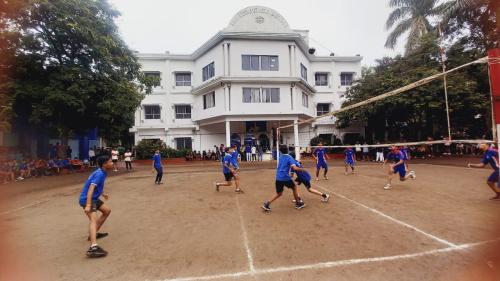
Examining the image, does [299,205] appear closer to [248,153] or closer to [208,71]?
[248,153]

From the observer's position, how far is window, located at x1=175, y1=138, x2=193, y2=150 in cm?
2908

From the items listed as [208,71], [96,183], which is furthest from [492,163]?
[208,71]

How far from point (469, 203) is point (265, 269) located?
6.95m

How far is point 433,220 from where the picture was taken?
654 centimetres

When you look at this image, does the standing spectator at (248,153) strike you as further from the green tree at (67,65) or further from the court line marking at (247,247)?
the court line marking at (247,247)

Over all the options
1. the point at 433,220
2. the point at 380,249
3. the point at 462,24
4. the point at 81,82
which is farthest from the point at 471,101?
the point at 81,82

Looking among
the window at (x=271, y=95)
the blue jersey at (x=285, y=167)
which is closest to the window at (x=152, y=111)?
the window at (x=271, y=95)

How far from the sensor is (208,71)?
27.4 metres

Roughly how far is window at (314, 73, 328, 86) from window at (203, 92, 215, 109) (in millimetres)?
12269

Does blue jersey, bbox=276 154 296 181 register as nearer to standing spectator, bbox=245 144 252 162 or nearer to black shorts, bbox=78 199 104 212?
black shorts, bbox=78 199 104 212

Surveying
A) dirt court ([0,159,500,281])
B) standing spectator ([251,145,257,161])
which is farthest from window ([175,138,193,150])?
dirt court ([0,159,500,281])

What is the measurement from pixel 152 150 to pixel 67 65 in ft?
32.4

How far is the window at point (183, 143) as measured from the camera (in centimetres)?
2908

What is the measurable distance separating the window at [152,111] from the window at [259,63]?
Answer: 395 inches
